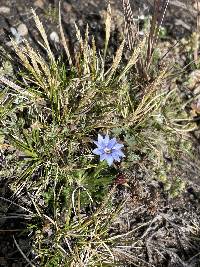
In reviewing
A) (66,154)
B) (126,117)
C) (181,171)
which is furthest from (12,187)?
(181,171)

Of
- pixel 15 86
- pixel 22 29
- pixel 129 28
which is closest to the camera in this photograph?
pixel 15 86

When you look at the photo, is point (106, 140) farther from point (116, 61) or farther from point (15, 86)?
point (15, 86)

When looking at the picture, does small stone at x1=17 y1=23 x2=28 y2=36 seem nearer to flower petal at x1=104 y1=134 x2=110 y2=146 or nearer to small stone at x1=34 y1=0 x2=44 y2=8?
small stone at x1=34 y1=0 x2=44 y2=8

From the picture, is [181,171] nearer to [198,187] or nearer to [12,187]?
[198,187]

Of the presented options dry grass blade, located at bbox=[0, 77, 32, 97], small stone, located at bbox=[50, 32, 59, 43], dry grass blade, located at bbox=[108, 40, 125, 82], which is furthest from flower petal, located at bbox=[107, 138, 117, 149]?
small stone, located at bbox=[50, 32, 59, 43]

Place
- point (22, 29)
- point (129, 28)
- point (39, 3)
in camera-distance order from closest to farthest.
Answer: point (129, 28)
point (22, 29)
point (39, 3)

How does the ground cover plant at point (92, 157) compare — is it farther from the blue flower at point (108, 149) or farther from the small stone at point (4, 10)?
the small stone at point (4, 10)

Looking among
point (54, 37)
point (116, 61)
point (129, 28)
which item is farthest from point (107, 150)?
point (54, 37)

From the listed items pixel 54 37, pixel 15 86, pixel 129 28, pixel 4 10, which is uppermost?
pixel 4 10

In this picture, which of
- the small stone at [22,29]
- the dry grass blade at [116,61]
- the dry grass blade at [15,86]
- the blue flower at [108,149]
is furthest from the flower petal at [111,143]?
the small stone at [22,29]
